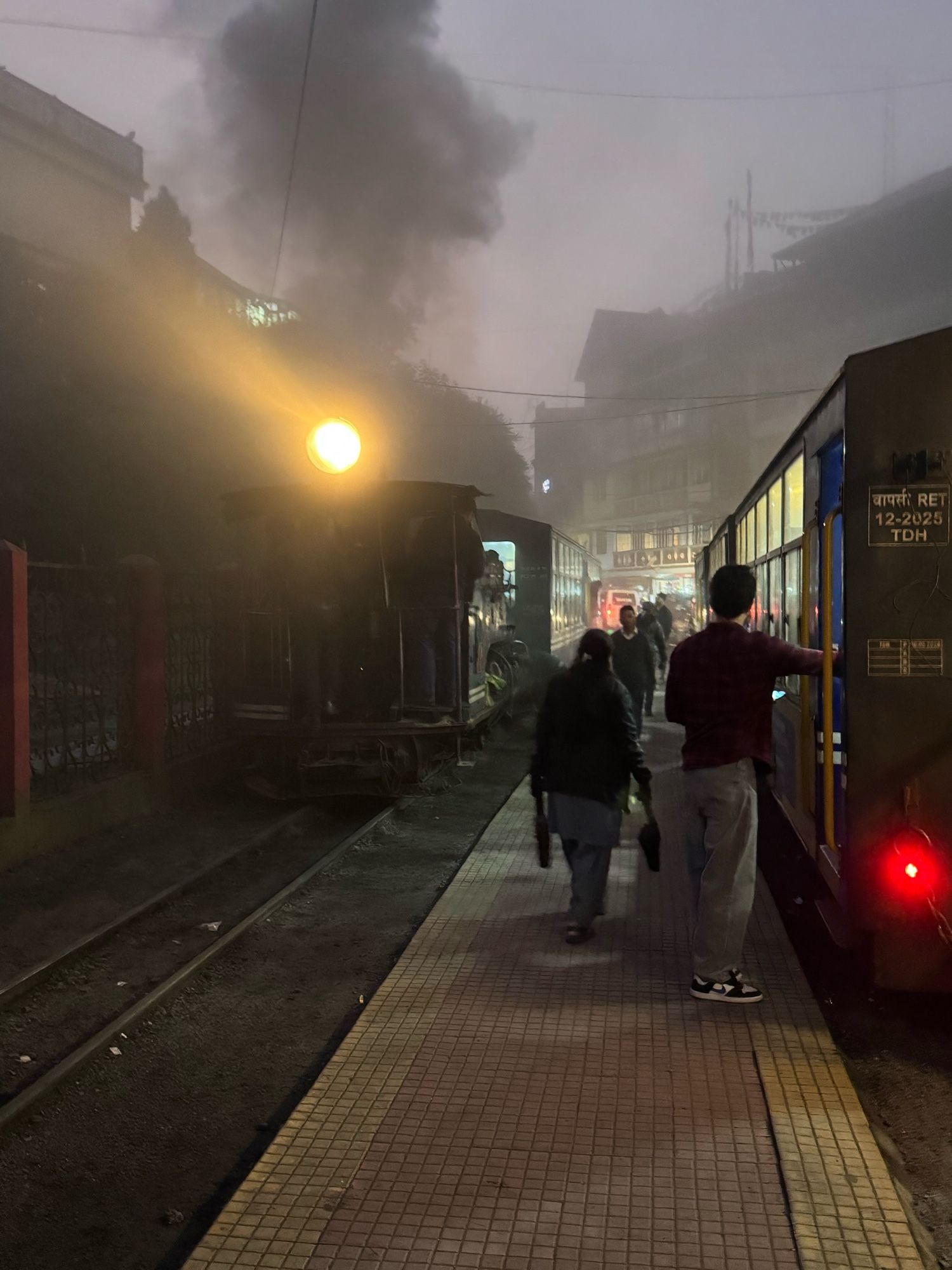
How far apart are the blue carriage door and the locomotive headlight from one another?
4958 mm

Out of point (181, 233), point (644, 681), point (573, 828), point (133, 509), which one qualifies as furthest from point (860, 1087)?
point (181, 233)

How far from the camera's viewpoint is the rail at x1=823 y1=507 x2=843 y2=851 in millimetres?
4590

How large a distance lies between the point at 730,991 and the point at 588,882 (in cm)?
112

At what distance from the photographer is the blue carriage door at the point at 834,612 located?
475 cm

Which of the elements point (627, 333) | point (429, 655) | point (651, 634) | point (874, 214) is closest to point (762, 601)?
point (429, 655)

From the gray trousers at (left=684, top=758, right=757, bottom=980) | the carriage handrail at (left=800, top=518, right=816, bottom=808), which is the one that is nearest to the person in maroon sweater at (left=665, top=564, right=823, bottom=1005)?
the gray trousers at (left=684, top=758, right=757, bottom=980)

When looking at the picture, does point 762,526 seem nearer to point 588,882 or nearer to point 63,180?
point 588,882

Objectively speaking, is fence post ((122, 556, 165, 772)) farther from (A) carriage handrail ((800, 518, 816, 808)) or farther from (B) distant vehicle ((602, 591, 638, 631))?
(B) distant vehicle ((602, 591, 638, 631))

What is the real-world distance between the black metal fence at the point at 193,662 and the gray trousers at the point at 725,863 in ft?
22.2

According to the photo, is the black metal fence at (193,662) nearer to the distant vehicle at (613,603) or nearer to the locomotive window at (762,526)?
the locomotive window at (762,526)

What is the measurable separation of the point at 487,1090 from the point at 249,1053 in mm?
1354

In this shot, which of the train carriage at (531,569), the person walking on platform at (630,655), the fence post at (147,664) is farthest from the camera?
the train carriage at (531,569)

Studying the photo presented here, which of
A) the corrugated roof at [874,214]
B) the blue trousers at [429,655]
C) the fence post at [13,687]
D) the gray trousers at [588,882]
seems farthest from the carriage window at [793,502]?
the corrugated roof at [874,214]

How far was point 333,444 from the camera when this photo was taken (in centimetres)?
912
